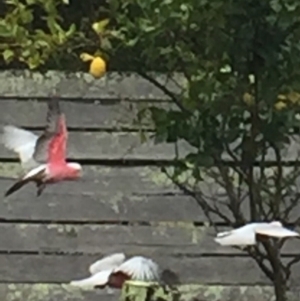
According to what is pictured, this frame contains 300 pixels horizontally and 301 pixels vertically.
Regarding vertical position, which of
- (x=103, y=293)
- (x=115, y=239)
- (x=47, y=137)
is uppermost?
(x=47, y=137)

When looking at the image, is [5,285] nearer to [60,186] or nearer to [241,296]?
[60,186]

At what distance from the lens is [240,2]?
1426 mm

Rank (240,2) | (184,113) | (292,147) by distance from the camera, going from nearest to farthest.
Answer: (240,2)
(184,113)
(292,147)

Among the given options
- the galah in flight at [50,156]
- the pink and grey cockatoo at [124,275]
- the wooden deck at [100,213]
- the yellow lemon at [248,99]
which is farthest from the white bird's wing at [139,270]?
the wooden deck at [100,213]

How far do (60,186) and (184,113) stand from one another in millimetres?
799

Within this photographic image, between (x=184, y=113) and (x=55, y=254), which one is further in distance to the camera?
(x=55, y=254)

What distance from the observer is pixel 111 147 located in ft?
7.49

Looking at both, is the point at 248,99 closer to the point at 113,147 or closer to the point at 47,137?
the point at 47,137

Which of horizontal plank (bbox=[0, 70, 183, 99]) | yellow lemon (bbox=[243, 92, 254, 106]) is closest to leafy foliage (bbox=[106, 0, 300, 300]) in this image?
yellow lemon (bbox=[243, 92, 254, 106])

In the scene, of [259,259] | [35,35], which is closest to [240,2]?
[35,35]

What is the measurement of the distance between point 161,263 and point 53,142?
2.73ft

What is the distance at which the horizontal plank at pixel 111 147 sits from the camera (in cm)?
227

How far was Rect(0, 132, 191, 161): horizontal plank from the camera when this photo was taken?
2.27 metres

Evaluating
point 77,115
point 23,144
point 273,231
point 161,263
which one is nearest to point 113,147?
point 77,115
